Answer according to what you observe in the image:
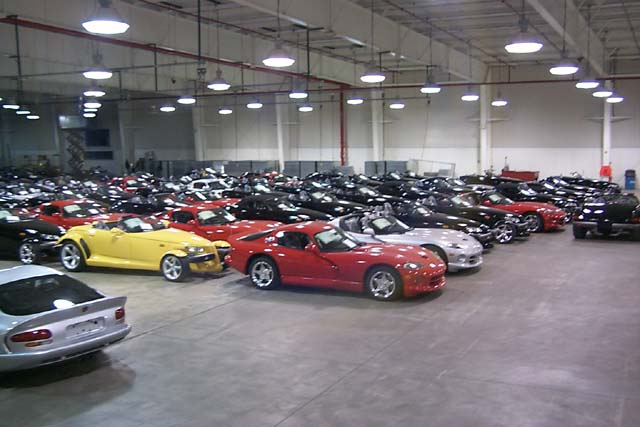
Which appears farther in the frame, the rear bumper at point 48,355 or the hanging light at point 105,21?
the hanging light at point 105,21

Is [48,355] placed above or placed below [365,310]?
above

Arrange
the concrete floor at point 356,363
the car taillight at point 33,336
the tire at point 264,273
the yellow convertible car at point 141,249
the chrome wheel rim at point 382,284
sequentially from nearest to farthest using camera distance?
1. the concrete floor at point 356,363
2. the car taillight at point 33,336
3. the chrome wheel rim at point 382,284
4. the tire at point 264,273
5. the yellow convertible car at point 141,249

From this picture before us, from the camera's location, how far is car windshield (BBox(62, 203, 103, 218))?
674 inches

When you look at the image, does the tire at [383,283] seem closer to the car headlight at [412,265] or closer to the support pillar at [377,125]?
the car headlight at [412,265]

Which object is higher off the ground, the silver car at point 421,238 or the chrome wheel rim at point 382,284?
the silver car at point 421,238

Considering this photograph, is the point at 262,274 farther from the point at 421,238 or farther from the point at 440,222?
the point at 440,222

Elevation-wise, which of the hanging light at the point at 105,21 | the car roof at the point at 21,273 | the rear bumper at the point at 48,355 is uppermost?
the hanging light at the point at 105,21

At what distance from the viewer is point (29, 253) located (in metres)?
14.6

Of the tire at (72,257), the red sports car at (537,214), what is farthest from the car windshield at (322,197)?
the tire at (72,257)

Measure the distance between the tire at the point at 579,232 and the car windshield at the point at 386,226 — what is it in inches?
255

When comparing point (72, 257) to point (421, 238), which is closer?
point (421, 238)

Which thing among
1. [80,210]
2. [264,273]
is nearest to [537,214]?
[264,273]

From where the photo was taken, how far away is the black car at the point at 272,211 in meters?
18.0

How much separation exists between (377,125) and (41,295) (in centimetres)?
3407
